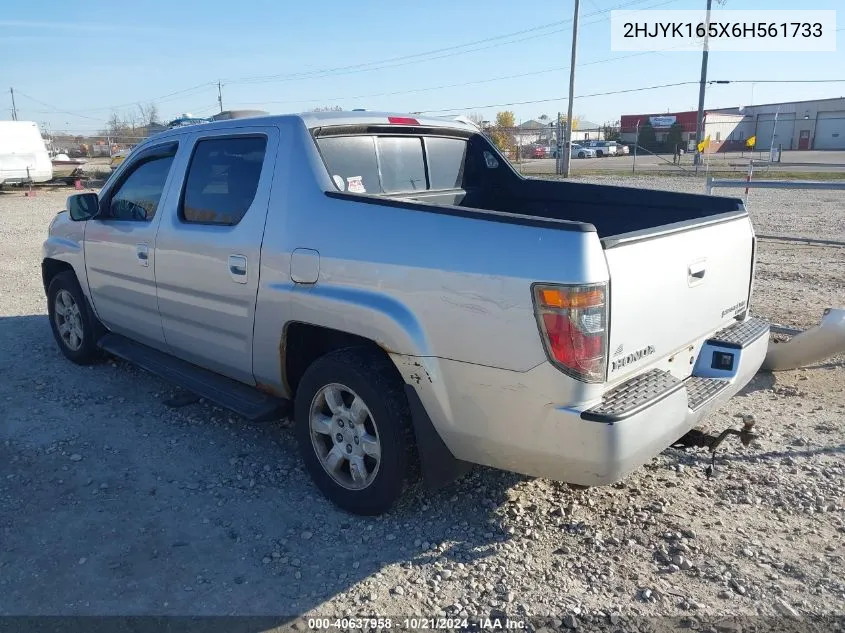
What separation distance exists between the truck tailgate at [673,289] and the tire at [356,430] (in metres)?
1.03

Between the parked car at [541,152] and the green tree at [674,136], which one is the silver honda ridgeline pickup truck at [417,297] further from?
the green tree at [674,136]

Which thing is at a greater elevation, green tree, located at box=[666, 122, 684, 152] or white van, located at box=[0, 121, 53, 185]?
green tree, located at box=[666, 122, 684, 152]

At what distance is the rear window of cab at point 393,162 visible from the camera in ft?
12.9

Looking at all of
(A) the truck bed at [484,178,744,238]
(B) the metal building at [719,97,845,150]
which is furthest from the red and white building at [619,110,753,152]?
(A) the truck bed at [484,178,744,238]

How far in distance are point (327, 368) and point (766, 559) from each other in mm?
2204

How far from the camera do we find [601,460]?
275cm

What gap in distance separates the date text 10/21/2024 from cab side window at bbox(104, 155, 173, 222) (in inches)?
119

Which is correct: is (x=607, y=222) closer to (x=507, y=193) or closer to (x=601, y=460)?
(x=507, y=193)

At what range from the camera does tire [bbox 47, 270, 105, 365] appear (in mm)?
5719

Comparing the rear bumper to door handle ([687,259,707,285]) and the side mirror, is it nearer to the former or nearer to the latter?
door handle ([687,259,707,285])

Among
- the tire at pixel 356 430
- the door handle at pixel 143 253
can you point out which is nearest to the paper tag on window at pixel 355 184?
the tire at pixel 356 430

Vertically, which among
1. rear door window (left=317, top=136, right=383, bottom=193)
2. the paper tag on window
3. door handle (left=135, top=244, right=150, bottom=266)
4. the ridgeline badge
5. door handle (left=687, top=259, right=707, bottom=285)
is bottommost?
the ridgeline badge

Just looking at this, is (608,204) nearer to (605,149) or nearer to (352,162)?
(352,162)

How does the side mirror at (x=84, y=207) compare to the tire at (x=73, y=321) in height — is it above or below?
above
